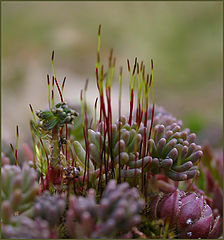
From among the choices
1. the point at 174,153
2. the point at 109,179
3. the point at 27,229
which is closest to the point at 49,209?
the point at 27,229

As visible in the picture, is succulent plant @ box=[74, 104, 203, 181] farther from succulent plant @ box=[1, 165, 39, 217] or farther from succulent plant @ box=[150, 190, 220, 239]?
succulent plant @ box=[1, 165, 39, 217]

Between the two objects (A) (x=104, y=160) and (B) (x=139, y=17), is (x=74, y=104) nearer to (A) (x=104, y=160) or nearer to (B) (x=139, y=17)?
(A) (x=104, y=160)

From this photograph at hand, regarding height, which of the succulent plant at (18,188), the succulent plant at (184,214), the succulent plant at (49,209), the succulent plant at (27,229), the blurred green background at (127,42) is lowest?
the succulent plant at (184,214)

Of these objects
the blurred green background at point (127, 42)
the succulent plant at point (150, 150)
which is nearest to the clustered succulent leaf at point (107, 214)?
the succulent plant at point (150, 150)

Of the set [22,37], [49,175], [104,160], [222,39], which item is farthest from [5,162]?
[222,39]

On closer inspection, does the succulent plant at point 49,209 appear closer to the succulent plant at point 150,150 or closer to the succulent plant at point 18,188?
the succulent plant at point 18,188

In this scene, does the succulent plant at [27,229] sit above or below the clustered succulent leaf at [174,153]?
below
